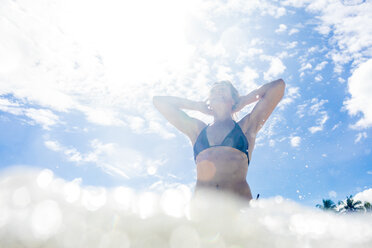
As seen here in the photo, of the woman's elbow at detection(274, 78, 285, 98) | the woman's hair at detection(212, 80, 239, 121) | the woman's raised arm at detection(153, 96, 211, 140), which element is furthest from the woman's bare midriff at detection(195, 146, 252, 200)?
the woman's elbow at detection(274, 78, 285, 98)

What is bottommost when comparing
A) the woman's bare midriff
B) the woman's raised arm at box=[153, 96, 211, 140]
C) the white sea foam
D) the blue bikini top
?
the white sea foam

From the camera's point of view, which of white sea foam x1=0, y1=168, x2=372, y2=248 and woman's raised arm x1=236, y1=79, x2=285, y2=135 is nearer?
white sea foam x1=0, y1=168, x2=372, y2=248

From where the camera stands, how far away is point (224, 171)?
3.35 metres

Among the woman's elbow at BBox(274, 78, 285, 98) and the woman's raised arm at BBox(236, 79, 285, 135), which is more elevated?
the woman's elbow at BBox(274, 78, 285, 98)

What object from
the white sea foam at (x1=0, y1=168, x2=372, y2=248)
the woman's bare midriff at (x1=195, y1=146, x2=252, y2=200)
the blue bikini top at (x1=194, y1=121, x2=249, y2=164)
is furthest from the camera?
the blue bikini top at (x1=194, y1=121, x2=249, y2=164)

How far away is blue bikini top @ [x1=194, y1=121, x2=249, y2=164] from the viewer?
353 centimetres

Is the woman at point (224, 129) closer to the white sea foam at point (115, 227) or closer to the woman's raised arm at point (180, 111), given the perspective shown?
the woman's raised arm at point (180, 111)

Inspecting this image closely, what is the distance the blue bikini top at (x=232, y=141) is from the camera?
139 inches

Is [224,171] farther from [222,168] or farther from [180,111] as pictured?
[180,111]

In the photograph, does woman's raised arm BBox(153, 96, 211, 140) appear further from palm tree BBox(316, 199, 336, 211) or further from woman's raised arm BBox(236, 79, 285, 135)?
palm tree BBox(316, 199, 336, 211)

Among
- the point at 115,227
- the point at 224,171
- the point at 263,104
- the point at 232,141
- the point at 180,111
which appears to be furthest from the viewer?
the point at 180,111

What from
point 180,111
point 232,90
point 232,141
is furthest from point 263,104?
point 180,111

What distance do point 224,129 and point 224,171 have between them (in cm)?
81

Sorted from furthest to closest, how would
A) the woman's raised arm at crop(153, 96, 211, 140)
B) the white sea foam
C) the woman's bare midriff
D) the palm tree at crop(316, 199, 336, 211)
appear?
the palm tree at crop(316, 199, 336, 211), the woman's raised arm at crop(153, 96, 211, 140), the woman's bare midriff, the white sea foam
